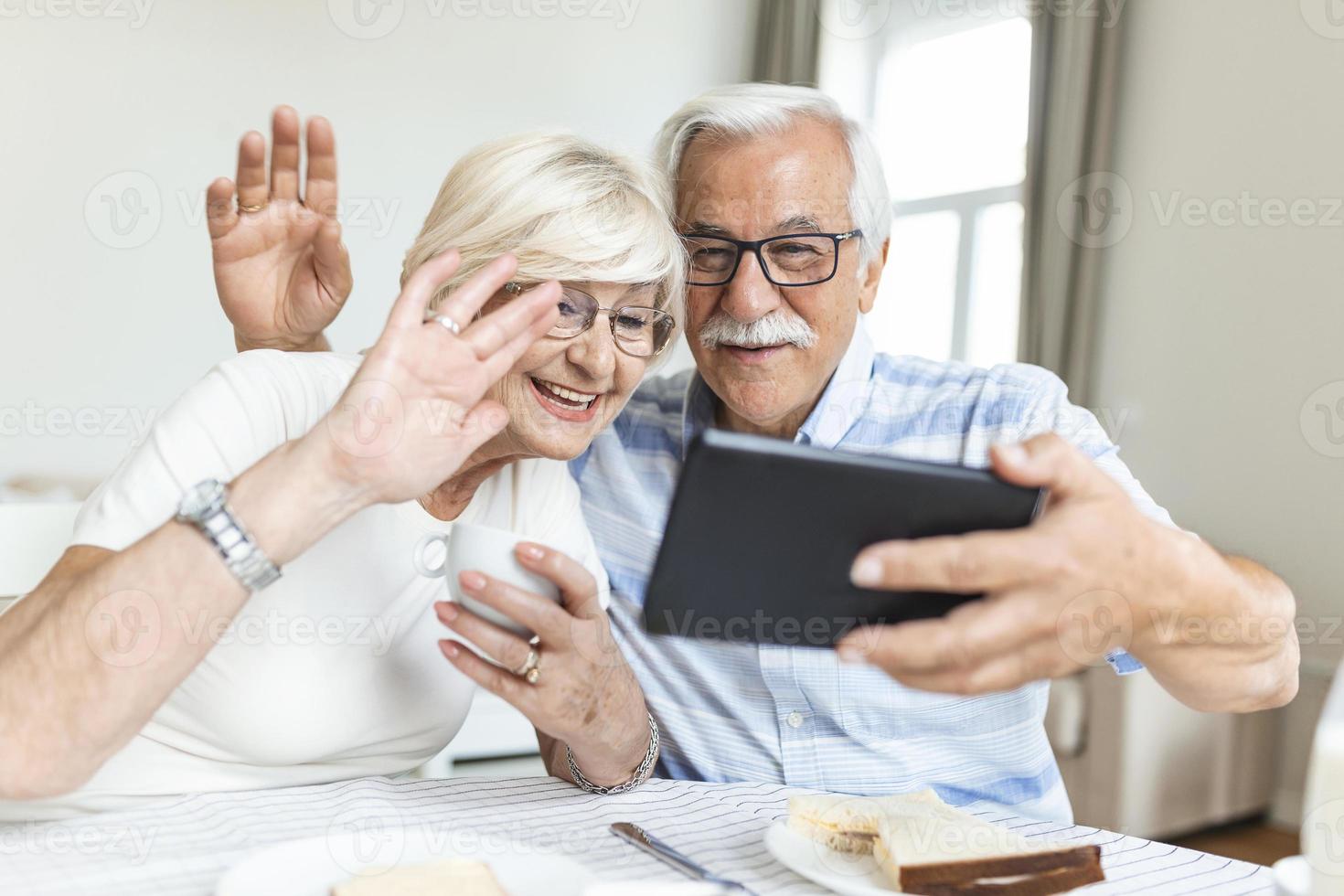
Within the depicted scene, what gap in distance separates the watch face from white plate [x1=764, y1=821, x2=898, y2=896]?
57 cm

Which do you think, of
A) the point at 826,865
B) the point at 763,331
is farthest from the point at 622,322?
the point at 826,865

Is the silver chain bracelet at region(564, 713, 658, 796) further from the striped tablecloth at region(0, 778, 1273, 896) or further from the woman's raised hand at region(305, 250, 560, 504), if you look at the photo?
the woman's raised hand at region(305, 250, 560, 504)

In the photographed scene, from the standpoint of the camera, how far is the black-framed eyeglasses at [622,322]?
138 cm

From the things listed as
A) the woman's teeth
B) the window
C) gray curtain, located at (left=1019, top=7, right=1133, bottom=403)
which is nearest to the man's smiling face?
the woman's teeth

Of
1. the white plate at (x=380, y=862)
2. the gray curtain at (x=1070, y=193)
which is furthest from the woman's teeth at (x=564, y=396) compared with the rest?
the gray curtain at (x=1070, y=193)

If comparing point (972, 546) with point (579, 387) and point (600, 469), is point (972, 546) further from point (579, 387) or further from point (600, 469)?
point (600, 469)

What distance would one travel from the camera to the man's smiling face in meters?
1.59

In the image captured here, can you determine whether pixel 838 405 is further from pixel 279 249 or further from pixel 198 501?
pixel 198 501

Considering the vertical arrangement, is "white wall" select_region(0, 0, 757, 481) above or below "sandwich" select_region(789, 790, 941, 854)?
above

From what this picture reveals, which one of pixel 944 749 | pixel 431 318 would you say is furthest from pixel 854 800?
pixel 431 318

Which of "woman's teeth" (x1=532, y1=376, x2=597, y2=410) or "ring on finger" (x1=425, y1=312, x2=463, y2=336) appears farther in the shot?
"woman's teeth" (x1=532, y1=376, x2=597, y2=410)

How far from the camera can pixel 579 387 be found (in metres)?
1.42

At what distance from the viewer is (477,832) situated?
1.03 m

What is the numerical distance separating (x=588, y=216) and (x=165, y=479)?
0.60m
